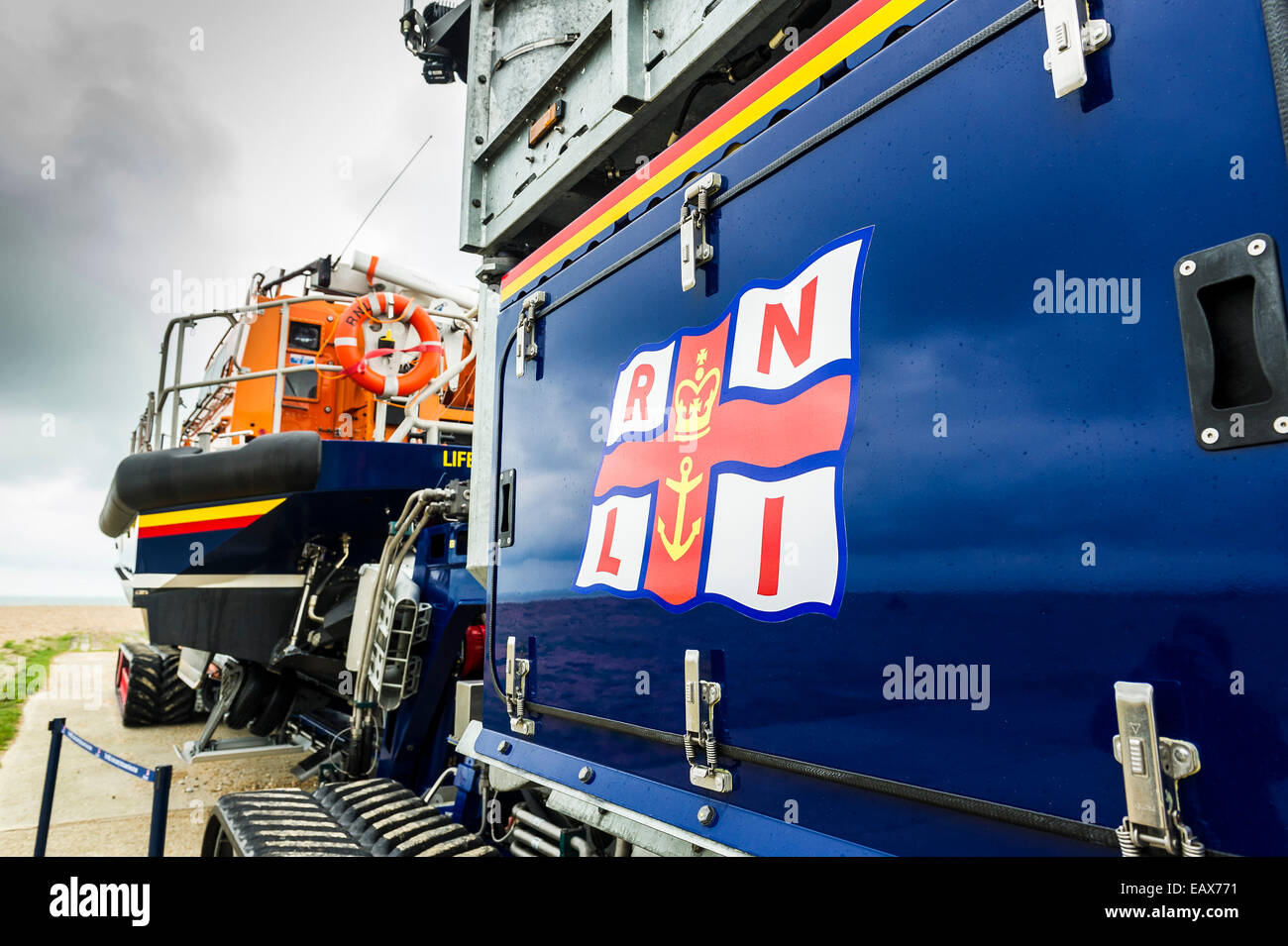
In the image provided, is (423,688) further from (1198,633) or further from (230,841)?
(1198,633)

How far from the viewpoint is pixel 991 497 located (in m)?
1.33

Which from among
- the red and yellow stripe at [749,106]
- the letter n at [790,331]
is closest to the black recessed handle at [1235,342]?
the letter n at [790,331]

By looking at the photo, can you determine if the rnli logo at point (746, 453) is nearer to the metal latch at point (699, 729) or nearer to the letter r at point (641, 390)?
the letter r at point (641, 390)

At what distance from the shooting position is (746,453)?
6.06 feet

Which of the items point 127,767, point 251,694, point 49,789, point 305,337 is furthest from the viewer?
point 305,337

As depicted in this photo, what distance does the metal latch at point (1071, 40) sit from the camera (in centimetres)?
126

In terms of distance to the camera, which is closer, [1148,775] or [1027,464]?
[1148,775]

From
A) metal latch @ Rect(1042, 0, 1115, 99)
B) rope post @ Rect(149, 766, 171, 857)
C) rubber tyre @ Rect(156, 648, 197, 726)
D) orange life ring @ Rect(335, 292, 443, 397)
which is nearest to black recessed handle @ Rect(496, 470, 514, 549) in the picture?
rope post @ Rect(149, 766, 171, 857)

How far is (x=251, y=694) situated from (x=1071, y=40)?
22.5ft

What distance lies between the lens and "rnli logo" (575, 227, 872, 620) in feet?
5.44

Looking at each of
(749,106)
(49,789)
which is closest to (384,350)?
(49,789)

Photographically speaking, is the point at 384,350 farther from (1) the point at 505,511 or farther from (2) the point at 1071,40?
(2) the point at 1071,40

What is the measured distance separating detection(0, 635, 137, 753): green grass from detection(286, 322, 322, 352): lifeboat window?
4689 millimetres
